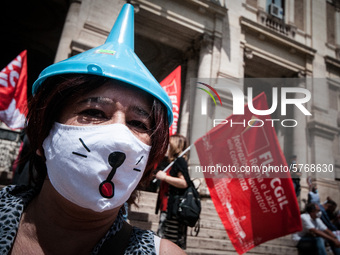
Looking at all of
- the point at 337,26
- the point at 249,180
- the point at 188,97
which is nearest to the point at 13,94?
the point at 249,180

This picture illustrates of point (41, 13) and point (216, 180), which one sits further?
point (41, 13)

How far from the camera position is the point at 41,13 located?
12094 millimetres

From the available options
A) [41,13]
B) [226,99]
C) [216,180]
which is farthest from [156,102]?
[41,13]

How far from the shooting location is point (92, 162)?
3.75ft

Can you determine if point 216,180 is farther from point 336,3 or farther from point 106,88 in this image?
point 336,3

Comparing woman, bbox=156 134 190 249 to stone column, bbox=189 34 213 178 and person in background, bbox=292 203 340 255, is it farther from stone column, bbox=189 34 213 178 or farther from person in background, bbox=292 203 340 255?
stone column, bbox=189 34 213 178

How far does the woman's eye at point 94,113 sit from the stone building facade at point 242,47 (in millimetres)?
7362

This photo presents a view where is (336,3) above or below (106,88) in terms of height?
above

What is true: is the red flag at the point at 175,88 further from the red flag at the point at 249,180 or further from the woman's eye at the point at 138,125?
the woman's eye at the point at 138,125

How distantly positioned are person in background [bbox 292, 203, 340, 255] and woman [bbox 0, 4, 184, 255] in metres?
5.31

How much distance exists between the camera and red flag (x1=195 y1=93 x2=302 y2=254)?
3.42 metres

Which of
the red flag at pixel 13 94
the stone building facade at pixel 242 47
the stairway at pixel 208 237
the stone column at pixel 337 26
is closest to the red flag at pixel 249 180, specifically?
the stairway at pixel 208 237

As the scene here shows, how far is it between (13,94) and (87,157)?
5.32 meters

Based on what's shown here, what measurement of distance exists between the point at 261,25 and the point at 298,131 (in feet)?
17.2
